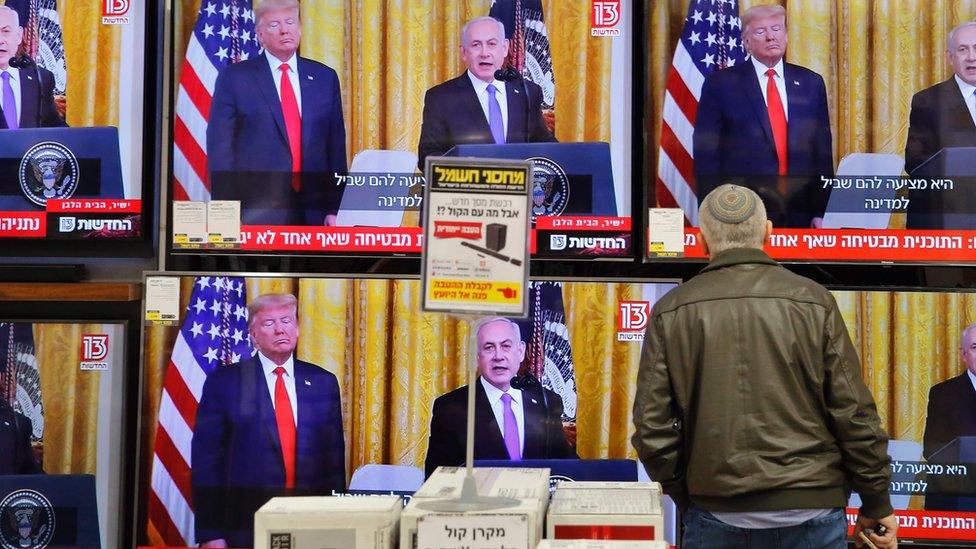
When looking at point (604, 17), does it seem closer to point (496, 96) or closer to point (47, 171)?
point (496, 96)

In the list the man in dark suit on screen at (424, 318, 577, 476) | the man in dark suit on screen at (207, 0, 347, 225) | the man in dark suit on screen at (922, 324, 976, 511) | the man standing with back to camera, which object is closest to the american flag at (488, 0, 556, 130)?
the man in dark suit on screen at (207, 0, 347, 225)

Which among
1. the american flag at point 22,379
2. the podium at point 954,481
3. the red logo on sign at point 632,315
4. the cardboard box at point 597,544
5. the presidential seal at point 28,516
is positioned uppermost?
the red logo on sign at point 632,315

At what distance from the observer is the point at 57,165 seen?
395 centimetres

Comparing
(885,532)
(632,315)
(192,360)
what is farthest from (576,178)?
(885,532)

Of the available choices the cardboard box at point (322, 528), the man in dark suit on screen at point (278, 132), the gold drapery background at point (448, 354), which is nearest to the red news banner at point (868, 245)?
the gold drapery background at point (448, 354)

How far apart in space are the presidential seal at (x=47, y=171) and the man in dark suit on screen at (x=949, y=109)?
10.0 feet

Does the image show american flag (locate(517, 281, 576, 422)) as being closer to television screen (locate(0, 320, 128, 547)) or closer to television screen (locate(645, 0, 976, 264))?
television screen (locate(645, 0, 976, 264))

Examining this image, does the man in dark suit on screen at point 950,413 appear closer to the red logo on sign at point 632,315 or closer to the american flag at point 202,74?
the red logo on sign at point 632,315

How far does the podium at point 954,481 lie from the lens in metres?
3.72

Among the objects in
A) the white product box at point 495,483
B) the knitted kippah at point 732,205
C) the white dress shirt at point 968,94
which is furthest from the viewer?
the white dress shirt at point 968,94

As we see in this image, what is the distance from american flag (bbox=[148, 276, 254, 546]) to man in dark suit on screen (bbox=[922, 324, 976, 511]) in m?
2.44

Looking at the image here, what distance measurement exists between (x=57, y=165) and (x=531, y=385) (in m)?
1.92

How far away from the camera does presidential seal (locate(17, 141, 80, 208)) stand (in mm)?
3939

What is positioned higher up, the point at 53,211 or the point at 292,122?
the point at 292,122
